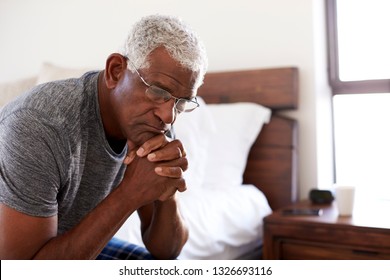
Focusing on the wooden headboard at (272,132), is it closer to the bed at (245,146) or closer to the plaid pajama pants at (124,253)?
the bed at (245,146)

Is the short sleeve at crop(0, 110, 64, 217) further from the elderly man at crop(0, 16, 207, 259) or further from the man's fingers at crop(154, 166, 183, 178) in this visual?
the man's fingers at crop(154, 166, 183, 178)

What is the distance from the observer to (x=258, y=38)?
2.14 metres

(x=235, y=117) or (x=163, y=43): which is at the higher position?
(x=163, y=43)

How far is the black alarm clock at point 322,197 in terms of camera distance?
1924 mm

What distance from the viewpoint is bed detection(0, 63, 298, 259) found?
183 centimetres

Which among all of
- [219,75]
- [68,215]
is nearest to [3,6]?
[219,75]

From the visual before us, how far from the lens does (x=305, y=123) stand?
2.07 metres

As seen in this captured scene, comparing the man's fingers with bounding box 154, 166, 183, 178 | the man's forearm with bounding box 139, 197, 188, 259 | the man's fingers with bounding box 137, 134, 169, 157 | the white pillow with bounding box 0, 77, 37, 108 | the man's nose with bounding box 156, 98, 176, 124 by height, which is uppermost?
the white pillow with bounding box 0, 77, 37, 108

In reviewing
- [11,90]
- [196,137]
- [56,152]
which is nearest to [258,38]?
[196,137]

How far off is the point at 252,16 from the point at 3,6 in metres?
1.77

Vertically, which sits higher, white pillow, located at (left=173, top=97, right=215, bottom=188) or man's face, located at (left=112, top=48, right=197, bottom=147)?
→ man's face, located at (left=112, top=48, right=197, bottom=147)

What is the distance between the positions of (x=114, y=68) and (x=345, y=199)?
998 millimetres

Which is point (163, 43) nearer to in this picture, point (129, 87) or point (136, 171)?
point (129, 87)

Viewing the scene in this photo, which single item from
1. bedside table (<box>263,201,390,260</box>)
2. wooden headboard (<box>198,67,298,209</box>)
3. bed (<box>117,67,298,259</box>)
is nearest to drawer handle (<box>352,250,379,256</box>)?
bedside table (<box>263,201,390,260</box>)
